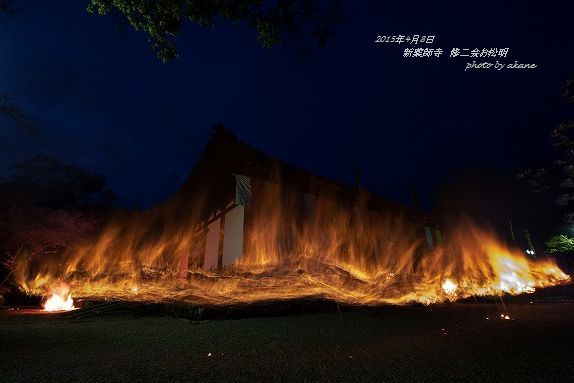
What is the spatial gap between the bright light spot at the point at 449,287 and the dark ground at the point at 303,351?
4022 mm

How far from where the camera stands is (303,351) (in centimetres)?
397

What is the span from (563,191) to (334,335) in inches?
853

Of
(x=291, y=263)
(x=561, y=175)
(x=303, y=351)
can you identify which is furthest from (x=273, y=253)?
(x=561, y=175)

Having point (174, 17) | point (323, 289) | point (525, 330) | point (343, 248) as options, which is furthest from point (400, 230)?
point (174, 17)

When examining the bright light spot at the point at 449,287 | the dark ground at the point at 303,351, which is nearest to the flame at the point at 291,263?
the bright light spot at the point at 449,287

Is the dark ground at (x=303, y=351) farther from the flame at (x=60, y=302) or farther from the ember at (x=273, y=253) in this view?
the flame at (x=60, y=302)

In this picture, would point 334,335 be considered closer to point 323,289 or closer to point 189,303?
point 323,289

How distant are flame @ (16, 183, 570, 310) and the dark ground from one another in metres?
1.42

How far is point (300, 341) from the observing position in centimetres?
455

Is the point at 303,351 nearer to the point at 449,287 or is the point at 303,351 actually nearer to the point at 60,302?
the point at 449,287

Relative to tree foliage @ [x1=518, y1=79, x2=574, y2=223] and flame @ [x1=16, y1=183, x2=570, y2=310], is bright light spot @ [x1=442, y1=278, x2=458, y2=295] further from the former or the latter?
tree foliage @ [x1=518, y1=79, x2=574, y2=223]

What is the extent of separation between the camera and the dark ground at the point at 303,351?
306 centimetres

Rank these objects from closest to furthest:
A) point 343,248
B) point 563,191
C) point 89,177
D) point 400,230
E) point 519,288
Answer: point 343,248
point 519,288
point 400,230
point 563,191
point 89,177

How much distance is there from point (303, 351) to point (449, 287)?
9.37m
